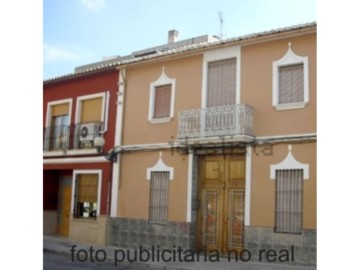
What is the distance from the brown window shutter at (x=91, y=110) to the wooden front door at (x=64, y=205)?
2215 millimetres

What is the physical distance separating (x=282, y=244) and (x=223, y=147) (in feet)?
7.23

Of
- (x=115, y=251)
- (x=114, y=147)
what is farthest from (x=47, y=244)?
(x=114, y=147)

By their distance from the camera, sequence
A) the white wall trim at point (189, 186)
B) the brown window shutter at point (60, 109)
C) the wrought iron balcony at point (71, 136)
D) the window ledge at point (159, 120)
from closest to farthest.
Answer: the white wall trim at point (189, 186) < the window ledge at point (159, 120) < the wrought iron balcony at point (71, 136) < the brown window shutter at point (60, 109)

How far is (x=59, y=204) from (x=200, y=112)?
6076 millimetres

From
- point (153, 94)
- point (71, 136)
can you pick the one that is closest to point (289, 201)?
point (153, 94)

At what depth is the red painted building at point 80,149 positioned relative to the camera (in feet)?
35.4

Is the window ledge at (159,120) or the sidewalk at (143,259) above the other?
the window ledge at (159,120)

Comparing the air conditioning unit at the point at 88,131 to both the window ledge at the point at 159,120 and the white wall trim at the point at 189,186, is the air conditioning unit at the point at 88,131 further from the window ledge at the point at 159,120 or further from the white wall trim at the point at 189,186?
the white wall trim at the point at 189,186

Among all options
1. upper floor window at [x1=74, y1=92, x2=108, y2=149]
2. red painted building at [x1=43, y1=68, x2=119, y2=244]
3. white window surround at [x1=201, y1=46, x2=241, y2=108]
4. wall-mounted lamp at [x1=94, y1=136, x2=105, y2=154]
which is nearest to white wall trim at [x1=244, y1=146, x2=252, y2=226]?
white window surround at [x1=201, y1=46, x2=241, y2=108]

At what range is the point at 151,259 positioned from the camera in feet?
27.7

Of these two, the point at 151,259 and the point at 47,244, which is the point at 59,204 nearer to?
the point at 47,244

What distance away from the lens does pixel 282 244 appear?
7895 mm

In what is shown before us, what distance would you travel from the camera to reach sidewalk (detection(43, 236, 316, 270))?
→ 25.0ft

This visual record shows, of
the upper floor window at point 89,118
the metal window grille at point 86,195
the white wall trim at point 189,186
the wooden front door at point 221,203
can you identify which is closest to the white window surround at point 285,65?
the wooden front door at point 221,203
